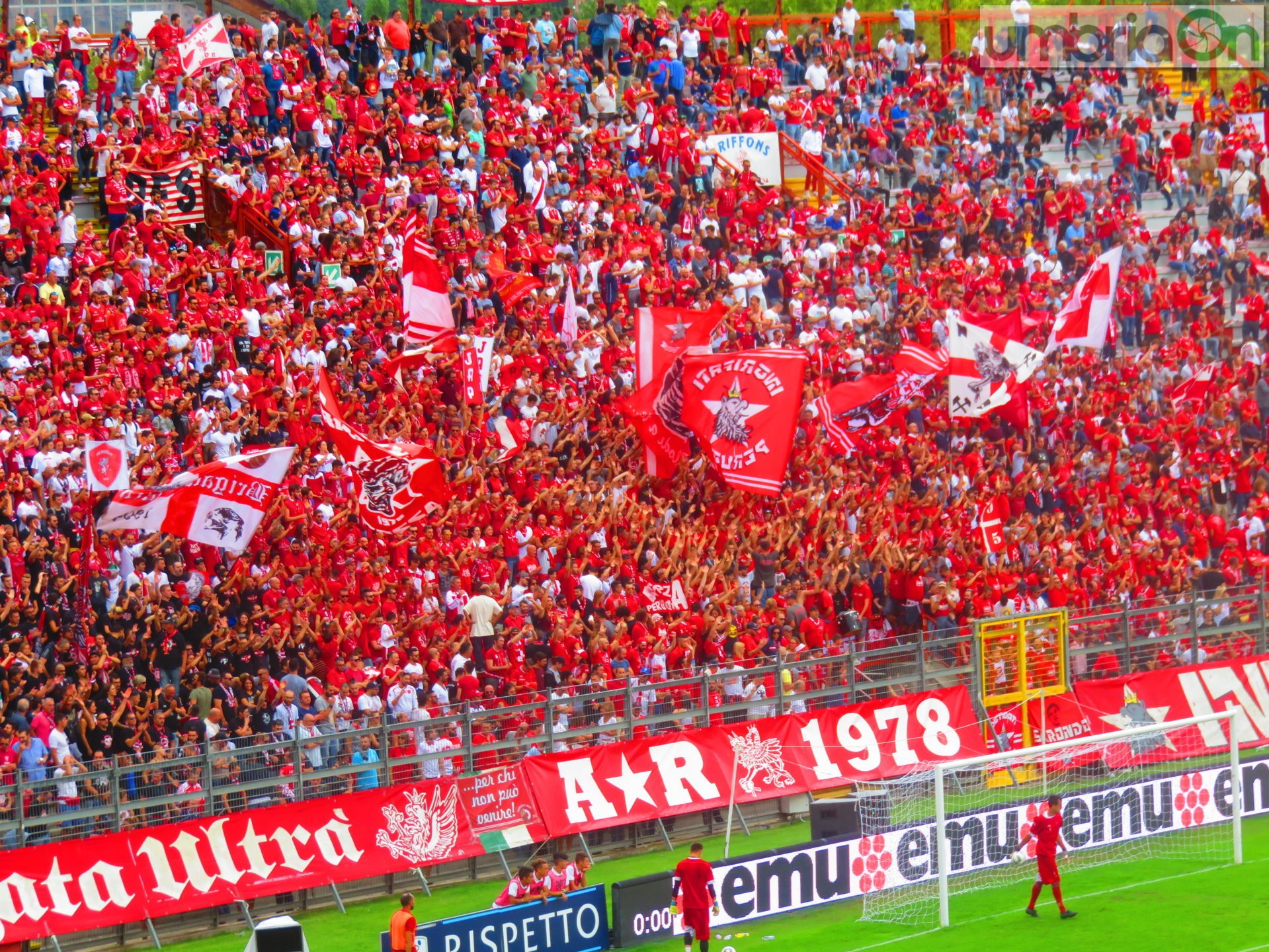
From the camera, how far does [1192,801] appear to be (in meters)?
24.3

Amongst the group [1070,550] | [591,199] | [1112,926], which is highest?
[591,199]

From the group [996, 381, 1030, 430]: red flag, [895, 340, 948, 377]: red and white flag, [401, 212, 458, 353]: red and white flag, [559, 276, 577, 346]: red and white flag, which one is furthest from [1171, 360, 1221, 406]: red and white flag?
[401, 212, 458, 353]: red and white flag

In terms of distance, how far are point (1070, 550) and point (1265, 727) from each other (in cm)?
432

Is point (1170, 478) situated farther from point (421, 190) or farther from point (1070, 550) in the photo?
point (421, 190)

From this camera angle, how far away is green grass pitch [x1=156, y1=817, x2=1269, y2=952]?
2070 cm

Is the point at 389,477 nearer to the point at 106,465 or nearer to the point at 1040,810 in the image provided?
the point at 106,465

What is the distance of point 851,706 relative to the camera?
26297 mm

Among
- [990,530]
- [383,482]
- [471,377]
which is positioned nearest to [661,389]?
[471,377]

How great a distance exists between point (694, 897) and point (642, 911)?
1.35 meters

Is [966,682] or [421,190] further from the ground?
[421,190]

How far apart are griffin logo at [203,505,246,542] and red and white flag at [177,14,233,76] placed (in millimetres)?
11880

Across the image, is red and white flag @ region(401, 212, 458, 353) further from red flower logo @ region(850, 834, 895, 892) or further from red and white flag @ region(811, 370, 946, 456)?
red flower logo @ region(850, 834, 895, 892)

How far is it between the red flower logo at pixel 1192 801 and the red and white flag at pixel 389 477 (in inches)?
394

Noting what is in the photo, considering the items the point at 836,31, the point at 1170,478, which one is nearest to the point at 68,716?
the point at 1170,478
